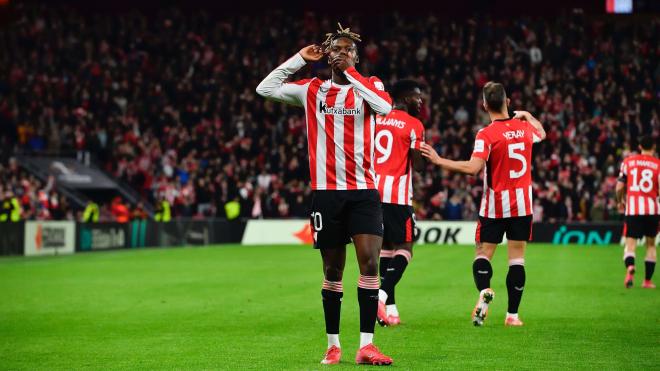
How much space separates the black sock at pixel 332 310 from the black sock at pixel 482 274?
275 cm

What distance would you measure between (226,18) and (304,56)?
116 feet

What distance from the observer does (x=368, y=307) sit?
8.02 metres

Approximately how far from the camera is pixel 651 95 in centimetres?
3459

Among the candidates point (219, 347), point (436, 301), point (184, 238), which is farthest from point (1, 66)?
point (219, 347)

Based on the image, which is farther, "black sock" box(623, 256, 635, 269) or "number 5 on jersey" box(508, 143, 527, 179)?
"black sock" box(623, 256, 635, 269)

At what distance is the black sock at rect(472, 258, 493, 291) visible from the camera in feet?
34.4

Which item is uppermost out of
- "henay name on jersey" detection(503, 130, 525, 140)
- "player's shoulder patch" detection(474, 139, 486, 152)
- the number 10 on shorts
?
"henay name on jersey" detection(503, 130, 525, 140)

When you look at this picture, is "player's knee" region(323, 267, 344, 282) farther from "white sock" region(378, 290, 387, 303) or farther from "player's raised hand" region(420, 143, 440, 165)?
"white sock" region(378, 290, 387, 303)

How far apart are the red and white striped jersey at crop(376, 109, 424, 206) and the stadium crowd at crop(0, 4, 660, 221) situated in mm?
21871

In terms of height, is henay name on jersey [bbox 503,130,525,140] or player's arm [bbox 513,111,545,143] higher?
player's arm [bbox 513,111,545,143]

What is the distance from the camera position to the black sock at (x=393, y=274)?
36.1 feet

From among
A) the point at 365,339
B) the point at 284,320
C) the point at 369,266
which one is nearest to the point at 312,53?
the point at 369,266

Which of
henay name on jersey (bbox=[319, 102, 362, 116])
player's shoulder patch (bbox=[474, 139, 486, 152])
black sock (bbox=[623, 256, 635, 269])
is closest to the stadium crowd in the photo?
black sock (bbox=[623, 256, 635, 269])

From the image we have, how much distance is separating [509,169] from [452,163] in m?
2.56
